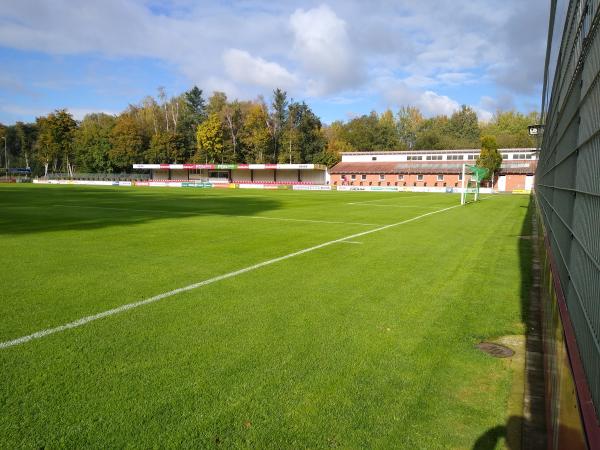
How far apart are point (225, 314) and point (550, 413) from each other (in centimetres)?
359

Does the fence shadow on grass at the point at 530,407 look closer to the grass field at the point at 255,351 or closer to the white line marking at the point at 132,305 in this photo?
the grass field at the point at 255,351

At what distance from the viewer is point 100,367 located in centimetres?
395

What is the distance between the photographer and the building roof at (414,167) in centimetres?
6197

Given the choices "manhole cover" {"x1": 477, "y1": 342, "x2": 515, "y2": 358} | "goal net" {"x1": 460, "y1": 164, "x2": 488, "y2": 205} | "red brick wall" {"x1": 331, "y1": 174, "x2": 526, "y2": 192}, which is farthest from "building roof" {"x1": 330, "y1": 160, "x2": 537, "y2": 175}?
"manhole cover" {"x1": 477, "y1": 342, "x2": 515, "y2": 358}

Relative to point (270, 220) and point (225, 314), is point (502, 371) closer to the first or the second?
point (225, 314)

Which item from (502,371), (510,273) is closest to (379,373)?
(502,371)

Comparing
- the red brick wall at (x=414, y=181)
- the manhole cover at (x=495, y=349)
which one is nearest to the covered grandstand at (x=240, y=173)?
the red brick wall at (x=414, y=181)

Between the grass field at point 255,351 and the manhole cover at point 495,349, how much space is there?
13 cm

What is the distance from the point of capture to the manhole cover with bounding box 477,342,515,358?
4.52m

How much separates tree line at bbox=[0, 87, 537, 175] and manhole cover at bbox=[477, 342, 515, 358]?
2970 inches

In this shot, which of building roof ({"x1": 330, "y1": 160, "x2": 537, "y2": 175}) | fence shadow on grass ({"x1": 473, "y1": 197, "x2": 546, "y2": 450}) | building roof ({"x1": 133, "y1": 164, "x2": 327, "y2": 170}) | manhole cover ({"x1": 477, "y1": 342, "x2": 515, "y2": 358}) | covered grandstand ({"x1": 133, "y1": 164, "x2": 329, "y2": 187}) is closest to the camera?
fence shadow on grass ({"x1": 473, "y1": 197, "x2": 546, "y2": 450})

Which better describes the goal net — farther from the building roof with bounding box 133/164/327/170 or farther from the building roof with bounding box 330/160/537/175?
the building roof with bounding box 133/164/327/170

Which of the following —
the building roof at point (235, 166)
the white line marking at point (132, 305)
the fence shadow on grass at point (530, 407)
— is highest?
the building roof at point (235, 166)

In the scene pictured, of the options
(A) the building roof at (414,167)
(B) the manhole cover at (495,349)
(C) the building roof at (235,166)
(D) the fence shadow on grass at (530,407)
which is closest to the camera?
(D) the fence shadow on grass at (530,407)
